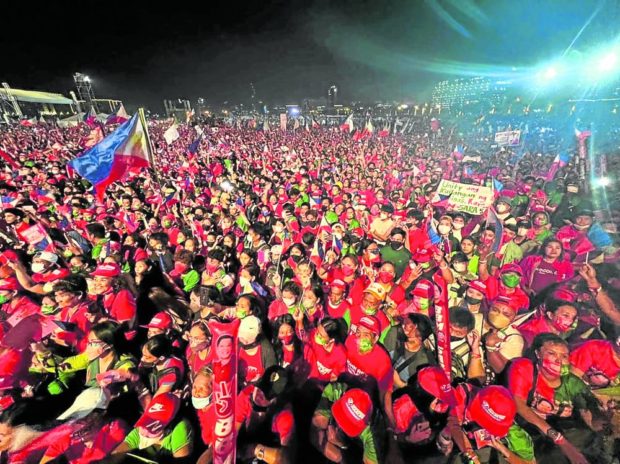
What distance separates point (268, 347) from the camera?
3287 mm

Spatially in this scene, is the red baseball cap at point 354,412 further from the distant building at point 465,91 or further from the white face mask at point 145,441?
the distant building at point 465,91

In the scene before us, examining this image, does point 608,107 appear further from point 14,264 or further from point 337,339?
point 14,264

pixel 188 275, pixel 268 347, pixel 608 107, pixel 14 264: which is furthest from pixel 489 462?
pixel 608 107

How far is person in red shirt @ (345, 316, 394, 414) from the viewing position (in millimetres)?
3154

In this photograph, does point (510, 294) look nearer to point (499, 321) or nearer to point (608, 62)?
point (499, 321)

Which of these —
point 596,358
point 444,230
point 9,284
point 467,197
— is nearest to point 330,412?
point 596,358

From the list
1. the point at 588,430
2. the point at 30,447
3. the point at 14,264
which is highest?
the point at 14,264

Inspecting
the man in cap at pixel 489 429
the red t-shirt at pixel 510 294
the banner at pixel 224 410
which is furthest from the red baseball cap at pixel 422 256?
the banner at pixel 224 410

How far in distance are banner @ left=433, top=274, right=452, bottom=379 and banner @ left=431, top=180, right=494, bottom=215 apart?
4020 millimetres

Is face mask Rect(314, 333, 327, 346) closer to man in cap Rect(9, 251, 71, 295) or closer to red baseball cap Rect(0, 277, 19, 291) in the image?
man in cap Rect(9, 251, 71, 295)

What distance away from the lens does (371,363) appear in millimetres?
3188

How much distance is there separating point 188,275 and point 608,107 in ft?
184

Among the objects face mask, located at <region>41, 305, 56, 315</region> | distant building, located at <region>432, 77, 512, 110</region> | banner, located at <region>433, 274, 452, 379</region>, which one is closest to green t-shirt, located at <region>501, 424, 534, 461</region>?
banner, located at <region>433, 274, 452, 379</region>

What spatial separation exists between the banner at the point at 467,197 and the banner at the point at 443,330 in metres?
4.02
